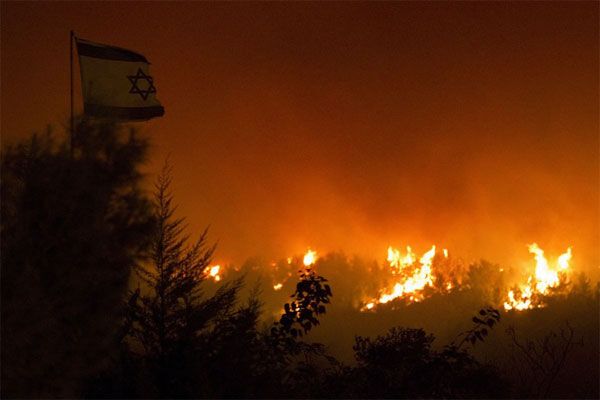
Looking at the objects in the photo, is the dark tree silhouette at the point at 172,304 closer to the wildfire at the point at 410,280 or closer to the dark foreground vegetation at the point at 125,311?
the dark foreground vegetation at the point at 125,311

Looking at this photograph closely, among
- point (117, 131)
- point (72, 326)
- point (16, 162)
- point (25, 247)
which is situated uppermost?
point (117, 131)

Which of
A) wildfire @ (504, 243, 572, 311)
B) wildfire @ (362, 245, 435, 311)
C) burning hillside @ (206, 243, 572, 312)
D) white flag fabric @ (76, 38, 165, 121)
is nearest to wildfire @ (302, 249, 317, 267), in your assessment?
burning hillside @ (206, 243, 572, 312)

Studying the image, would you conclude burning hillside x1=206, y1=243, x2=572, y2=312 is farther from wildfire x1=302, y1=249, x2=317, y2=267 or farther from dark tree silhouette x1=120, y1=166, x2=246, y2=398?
dark tree silhouette x1=120, y1=166, x2=246, y2=398

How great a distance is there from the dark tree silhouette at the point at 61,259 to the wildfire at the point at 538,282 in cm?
2011

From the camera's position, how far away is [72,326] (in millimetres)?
4680

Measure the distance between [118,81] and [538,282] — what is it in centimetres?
2137

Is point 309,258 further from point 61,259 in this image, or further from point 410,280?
point 61,259

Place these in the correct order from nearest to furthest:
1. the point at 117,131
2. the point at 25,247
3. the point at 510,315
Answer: the point at 25,247 < the point at 117,131 < the point at 510,315

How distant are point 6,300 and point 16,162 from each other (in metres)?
1.39

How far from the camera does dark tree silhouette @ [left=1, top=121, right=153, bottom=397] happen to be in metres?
4.26

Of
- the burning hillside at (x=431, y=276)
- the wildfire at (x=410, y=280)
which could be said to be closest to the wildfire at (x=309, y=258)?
the burning hillside at (x=431, y=276)

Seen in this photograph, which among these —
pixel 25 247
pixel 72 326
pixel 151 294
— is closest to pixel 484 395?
pixel 151 294

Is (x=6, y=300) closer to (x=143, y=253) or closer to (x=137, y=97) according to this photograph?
(x=143, y=253)

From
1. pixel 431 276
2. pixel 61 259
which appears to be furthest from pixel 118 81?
pixel 431 276
